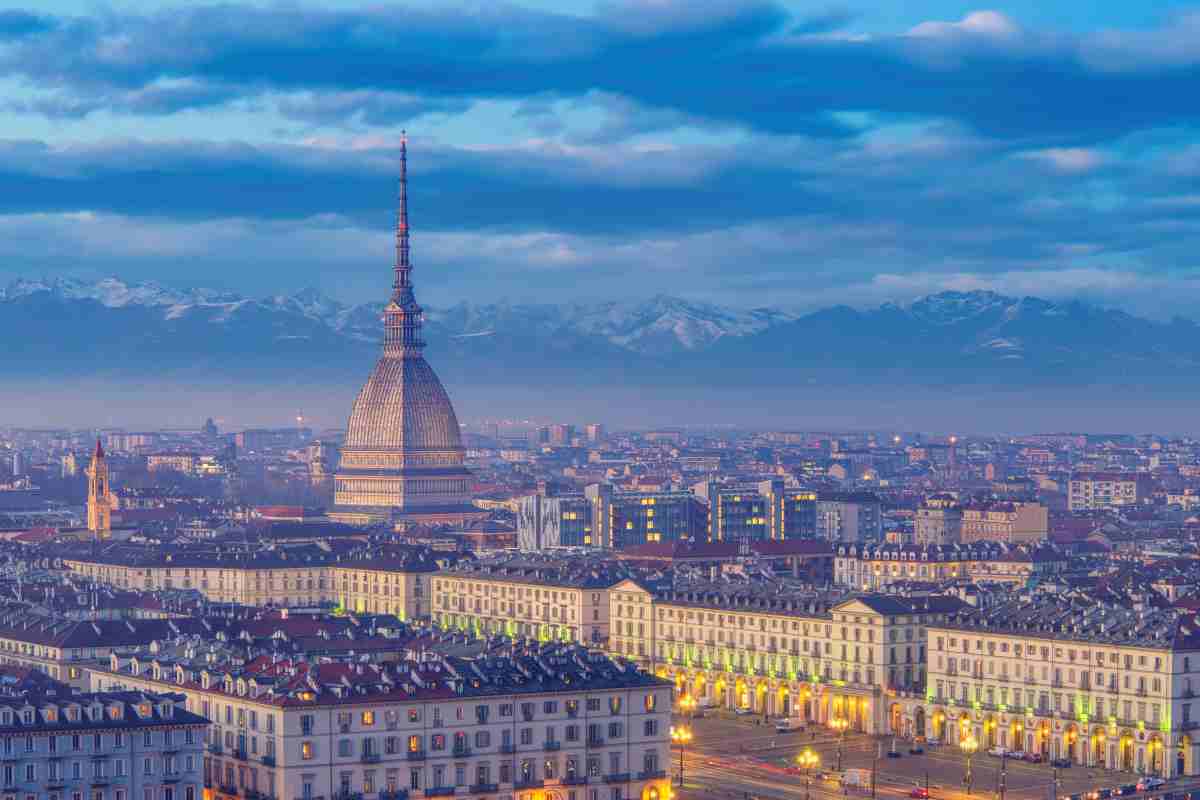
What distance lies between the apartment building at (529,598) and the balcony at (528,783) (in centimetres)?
5345

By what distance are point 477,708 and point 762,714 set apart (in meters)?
41.8

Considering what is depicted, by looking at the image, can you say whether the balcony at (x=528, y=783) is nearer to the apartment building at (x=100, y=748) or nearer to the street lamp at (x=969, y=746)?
the apartment building at (x=100, y=748)

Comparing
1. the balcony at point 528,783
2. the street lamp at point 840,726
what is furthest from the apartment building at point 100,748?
the street lamp at point 840,726

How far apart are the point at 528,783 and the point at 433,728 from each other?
492 centimetres

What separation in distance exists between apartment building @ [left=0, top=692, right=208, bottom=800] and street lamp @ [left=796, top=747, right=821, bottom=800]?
1123 inches

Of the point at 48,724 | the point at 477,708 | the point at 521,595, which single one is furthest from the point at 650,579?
the point at 48,724

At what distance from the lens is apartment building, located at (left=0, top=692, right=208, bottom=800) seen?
3937 inches

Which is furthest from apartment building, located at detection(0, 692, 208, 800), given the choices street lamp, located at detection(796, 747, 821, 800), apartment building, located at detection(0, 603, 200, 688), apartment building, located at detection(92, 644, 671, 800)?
apartment building, located at detection(0, 603, 200, 688)

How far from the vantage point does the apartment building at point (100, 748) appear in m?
100

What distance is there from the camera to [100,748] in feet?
333

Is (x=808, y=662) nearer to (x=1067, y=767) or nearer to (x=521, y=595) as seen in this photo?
(x=1067, y=767)

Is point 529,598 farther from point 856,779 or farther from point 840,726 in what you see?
point 856,779

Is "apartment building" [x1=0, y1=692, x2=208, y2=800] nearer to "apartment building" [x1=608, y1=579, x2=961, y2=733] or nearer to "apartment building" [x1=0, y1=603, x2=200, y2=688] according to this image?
"apartment building" [x1=0, y1=603, x2=200, y2=688]

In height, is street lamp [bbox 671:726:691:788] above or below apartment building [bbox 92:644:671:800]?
below
